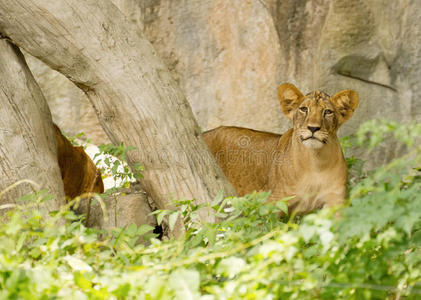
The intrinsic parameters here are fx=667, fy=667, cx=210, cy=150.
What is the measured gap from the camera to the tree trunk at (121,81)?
4105 millimetres

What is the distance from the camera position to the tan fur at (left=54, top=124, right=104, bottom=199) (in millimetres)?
5121

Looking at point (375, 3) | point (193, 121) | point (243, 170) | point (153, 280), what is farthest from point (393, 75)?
point (153, 280)

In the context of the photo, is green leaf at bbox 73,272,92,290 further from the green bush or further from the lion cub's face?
the lion cub's face

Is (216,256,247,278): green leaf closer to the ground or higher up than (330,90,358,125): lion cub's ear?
closer to the ground

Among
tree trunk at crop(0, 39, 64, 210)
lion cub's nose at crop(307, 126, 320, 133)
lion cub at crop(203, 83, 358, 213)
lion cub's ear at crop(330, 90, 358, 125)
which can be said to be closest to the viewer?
tree trunk at crop(0, 39, 64, 210)

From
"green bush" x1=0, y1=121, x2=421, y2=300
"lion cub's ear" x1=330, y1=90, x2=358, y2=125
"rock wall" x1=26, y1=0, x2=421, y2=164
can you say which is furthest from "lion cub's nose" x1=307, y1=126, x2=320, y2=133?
"green bush" x1=0, y1=121, x2=421, y2=300

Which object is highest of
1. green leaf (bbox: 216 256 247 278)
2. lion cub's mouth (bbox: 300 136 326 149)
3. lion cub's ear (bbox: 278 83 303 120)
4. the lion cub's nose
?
lion cub's ear (bbox: 278 83 303 120)

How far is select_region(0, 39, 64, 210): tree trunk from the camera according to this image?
4.06 meters

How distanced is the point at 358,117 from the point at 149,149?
2.89 m

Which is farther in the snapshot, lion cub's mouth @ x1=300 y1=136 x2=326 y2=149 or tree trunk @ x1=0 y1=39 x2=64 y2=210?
lion cub's mouth @ x1=300 y1=136 x2=326 y2=149

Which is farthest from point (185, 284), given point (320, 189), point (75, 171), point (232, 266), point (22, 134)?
point (75, 171)

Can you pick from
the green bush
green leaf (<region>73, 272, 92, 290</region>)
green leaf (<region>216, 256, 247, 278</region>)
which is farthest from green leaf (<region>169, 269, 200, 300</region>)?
green leaf (<region>73, 272, 92, 290</region>)

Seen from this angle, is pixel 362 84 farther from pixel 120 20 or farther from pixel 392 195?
pixel 392 195

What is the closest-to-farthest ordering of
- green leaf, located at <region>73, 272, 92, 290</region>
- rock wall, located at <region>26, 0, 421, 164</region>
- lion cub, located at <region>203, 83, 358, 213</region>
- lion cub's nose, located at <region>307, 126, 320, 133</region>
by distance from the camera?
green leaf, located at <region>73, 272, 92, 290</region> < lion cub's nose, located at <region>307, 126, 320, 133</region> < lion cub, located at <region>203, 83, 358, 213</region> < rock wall, located at <region>26, 0, 421, 164</region>
